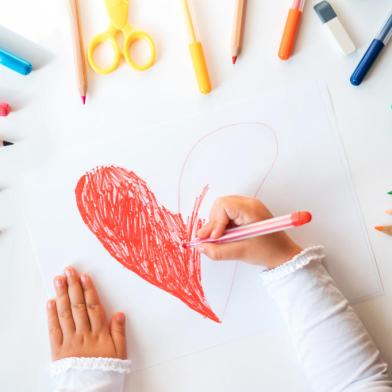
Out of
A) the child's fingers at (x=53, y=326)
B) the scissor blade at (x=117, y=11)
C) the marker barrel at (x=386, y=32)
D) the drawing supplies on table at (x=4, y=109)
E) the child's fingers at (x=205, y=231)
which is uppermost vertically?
the scissor blade at (x=117, y=11)

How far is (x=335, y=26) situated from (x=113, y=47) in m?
0.33

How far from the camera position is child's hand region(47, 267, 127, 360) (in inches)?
25.4

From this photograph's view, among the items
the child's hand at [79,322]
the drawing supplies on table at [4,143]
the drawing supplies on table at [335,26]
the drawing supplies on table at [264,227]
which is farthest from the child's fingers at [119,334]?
the drawing supplies on table at [335,26]

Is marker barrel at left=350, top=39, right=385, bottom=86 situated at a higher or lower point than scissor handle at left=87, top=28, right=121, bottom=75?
lower

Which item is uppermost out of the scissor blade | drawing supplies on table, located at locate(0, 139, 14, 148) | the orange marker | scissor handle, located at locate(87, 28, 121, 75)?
the scissor blade

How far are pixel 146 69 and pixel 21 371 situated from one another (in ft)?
1.54

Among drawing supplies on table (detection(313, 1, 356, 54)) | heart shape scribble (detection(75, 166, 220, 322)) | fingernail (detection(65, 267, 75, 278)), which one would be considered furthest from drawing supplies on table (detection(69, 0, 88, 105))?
drawing supplies on table (detection(313, 1, 356, 54))

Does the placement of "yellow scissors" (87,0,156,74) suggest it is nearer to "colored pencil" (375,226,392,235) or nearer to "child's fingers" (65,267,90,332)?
"child's fingers" (65,267,90,332)

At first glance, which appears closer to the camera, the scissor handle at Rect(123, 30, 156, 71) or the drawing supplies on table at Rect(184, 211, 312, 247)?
the drawing supplies on table at Rect(184, 211, 312, 247)

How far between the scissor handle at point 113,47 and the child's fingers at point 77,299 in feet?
0.95

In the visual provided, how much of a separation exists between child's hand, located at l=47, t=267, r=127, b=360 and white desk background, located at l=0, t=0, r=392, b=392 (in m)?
0.02

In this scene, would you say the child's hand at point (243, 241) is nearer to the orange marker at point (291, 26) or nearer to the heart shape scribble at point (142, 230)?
the heart shape scribble at point (142, 230)

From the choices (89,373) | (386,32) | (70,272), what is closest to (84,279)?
(70,272)

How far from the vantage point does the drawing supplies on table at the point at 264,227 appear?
1.67 ft
